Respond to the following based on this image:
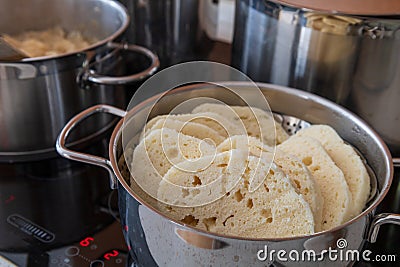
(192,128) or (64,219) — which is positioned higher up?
(192,128)

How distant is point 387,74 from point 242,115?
0.20m

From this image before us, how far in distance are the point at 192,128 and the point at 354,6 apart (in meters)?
0.26

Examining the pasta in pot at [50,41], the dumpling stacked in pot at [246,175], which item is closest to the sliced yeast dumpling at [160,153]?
the dumpling stacked in pot at [246,175]

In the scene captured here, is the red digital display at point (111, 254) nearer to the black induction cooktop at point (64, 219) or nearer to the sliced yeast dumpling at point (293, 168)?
the black induction cooktop at point (64, 219)

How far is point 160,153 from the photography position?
62 centimetres

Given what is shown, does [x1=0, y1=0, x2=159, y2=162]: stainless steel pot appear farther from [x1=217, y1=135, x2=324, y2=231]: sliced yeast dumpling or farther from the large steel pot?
[x1=217, y1=135, x2=324, y2=231]: sliced yeast dumpling

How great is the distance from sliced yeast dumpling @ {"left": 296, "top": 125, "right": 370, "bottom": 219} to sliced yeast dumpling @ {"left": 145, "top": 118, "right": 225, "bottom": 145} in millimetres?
115

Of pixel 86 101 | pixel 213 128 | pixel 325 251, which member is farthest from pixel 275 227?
pixel 86 101

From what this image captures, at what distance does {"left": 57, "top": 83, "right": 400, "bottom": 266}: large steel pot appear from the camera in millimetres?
507

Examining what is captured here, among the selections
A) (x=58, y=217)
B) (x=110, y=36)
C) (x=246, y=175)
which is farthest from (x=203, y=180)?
(x=110, y=36)

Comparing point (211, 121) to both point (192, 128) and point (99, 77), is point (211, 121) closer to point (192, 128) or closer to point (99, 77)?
point (192, 128)

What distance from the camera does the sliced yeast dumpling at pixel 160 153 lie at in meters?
0.60

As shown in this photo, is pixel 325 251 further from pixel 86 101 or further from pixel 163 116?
pixel 86 101

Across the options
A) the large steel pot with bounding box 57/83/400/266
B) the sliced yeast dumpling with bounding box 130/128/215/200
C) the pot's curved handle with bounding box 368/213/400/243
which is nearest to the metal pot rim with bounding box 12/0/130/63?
the large steel pot with bounding box 57/83/400/266
